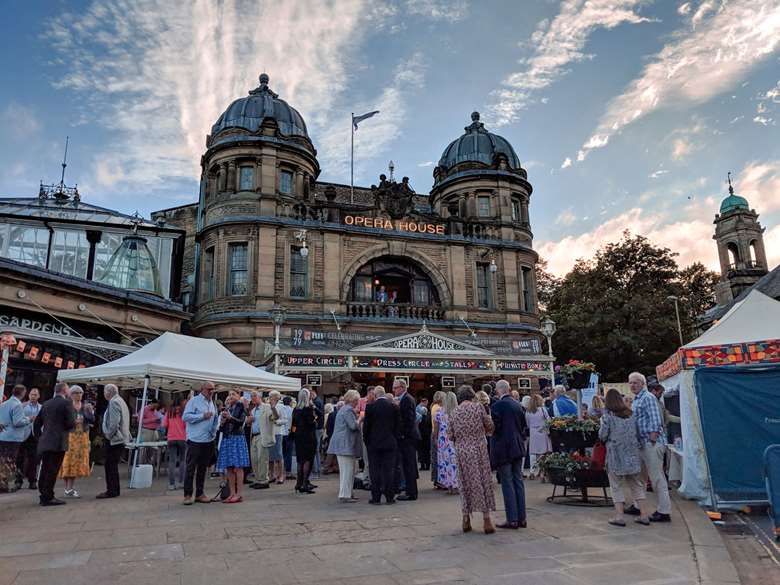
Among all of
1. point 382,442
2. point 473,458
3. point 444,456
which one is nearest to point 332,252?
point 444,456

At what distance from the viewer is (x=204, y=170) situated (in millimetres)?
28219

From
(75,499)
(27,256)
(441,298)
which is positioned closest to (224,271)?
(27,256)

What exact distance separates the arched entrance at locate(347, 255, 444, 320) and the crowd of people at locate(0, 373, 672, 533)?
1080 cm

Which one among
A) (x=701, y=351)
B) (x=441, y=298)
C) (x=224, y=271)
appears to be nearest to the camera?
(x=701, y=351)

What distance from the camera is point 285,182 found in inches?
A: 1025

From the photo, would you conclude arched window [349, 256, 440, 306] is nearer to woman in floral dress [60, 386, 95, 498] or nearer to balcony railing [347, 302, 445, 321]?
balcony railing [347, 302, 445, 321]

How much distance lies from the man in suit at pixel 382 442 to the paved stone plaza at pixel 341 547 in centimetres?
55

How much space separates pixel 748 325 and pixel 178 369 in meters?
11.0

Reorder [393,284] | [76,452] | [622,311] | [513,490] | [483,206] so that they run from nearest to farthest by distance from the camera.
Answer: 1. [513,490]
2. [76,452]
3. [393,284]
4. [483,206]
5. [622,311]

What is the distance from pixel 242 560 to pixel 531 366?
1766 cm

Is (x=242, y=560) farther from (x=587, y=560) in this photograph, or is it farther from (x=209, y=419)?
(x=209, y=419)

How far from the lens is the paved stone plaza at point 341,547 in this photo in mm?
4926

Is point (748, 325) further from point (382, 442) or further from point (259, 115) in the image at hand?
point (259, 115)

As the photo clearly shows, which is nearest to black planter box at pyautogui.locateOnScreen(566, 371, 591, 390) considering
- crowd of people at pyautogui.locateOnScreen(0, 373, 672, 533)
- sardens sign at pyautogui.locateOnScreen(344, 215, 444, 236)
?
crowd of people at pyautogui.locateOnScreen(0, 373, 672, 533)
